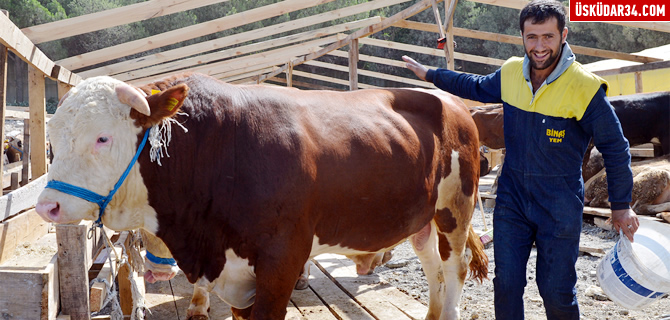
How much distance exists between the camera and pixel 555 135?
9.23 feet

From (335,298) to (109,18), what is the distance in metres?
3.59

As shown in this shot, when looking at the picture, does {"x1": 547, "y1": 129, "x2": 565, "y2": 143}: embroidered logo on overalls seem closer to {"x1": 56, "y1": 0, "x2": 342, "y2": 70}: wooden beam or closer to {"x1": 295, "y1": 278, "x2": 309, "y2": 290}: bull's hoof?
{"x1": 295, "y1": 278, "x2": 309, "y2": 290}: bull's hoof

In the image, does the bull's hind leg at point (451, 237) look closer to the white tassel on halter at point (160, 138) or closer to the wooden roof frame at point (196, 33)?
the white tassel on halter at point (160, 138)

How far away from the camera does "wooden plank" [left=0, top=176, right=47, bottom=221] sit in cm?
290

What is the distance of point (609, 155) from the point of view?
2.77m

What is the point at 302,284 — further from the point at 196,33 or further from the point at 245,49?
the point at 245,49

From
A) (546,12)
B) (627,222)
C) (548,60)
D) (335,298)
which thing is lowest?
(335,298)

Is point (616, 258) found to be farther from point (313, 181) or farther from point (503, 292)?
point (313, 181)

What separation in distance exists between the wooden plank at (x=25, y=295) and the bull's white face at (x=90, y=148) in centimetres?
32

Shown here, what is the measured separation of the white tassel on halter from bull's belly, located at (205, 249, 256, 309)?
0.57 metres

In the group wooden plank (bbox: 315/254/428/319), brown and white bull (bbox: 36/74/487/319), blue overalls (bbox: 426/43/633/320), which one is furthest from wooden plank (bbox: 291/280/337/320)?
blue overalls (bbox: 426/43/633/320)

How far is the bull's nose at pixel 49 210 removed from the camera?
244cm

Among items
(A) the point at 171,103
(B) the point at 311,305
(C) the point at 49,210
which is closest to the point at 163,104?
(A) the point at 171,103

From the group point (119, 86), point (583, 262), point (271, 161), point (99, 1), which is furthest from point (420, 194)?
point (99, 1)
